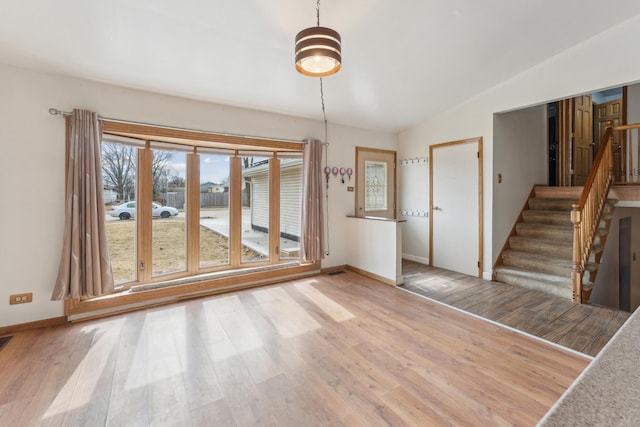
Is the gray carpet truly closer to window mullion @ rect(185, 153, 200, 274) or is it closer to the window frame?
the window frame

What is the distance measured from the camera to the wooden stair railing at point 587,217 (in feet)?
10.9

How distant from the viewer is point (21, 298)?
2.74m

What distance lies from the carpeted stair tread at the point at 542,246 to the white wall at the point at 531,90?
39 cm

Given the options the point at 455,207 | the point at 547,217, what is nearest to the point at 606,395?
the point at 455,207

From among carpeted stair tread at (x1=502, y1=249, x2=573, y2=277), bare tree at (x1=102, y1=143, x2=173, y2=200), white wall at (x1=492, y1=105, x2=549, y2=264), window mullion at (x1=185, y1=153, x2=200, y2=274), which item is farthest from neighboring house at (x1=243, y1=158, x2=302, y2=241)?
carpeted stair tread at (x1=502, y1=249, x2=573, y2=277)

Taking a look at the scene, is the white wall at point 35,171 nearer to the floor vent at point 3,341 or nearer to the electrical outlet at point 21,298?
the electrical outlet at point 21,298

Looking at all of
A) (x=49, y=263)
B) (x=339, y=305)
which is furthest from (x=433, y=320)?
(x=49, y=263)

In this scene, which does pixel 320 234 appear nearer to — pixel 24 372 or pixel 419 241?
pixel 419 241

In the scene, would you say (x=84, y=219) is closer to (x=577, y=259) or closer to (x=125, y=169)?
(x=125, y=169)

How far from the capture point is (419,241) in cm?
529

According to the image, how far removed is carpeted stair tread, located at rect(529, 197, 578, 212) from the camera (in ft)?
15.3

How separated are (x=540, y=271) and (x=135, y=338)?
16.3 feet

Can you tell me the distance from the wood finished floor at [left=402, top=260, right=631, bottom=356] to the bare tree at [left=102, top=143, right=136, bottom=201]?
12.4 ft

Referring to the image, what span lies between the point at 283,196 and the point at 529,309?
11.3 ft
